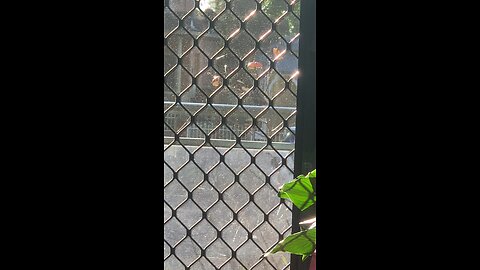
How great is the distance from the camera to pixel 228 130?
3.59 ft

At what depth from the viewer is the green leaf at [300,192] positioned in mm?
994

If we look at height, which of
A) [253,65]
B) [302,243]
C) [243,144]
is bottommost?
[302,243]

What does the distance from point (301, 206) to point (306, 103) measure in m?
0.21

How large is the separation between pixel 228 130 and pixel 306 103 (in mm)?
172

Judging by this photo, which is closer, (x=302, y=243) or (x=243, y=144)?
(x=302, y=243)

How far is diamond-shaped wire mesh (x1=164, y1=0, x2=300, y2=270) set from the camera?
3.44 ft

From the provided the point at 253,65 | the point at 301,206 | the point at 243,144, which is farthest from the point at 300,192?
the point at 253,65

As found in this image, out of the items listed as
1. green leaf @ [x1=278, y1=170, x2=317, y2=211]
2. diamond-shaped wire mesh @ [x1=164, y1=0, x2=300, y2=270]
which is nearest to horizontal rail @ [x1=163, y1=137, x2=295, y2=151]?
diamond-shaped wire mesh @ [x1=164, y1=0, x2=300, y2=270]

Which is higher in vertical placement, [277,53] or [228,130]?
[277,53]

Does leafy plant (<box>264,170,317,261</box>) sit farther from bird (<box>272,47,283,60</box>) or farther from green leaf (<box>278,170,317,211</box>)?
bird (<box>272,47,283,60</box>)

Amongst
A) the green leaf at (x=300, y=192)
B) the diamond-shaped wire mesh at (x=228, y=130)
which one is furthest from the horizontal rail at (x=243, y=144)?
the green leaf at (x=300, y=192)

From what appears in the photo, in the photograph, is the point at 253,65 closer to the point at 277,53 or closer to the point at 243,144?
the point at 277,53
